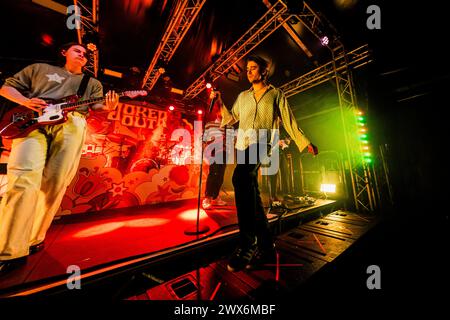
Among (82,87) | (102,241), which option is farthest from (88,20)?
(102,241)

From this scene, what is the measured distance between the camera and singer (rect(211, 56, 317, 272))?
169cm

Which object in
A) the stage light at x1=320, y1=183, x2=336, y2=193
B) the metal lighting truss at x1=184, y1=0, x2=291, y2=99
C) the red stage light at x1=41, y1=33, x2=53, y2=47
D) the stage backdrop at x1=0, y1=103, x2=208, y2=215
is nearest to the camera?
the red stage light at x1=41, y1=33, x2=53, y2=47

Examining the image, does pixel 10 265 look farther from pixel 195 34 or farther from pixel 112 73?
pixel 112 73

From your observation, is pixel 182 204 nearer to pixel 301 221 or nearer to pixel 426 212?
pixel 301 221

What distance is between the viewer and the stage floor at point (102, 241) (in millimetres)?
1478

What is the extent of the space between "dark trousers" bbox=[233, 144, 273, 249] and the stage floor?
727 millimetres

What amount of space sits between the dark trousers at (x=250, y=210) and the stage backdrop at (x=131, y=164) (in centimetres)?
392

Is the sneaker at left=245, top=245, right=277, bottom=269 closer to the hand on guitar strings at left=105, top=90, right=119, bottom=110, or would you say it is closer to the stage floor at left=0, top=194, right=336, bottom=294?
the stage floor at left=0, top=194, right=336, bottom=294

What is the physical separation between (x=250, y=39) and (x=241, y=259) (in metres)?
4.90

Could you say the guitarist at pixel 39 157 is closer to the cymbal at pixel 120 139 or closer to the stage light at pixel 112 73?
the cymbal at pixel 120 139

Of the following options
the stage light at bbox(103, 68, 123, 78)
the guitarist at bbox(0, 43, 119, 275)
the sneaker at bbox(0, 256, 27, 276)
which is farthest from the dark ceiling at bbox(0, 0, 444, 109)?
the sneaker at bbox(0, 256, 27, 276)

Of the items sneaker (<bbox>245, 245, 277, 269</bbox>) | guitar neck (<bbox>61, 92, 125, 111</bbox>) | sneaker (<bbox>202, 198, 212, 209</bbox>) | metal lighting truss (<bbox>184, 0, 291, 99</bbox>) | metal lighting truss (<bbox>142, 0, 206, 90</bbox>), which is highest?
metal lighting truss (<bbox>184, 0, 291, 99</bbox>)

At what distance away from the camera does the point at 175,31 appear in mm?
3904

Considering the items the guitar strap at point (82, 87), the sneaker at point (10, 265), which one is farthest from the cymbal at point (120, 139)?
the sneaker at point (10, 265)
